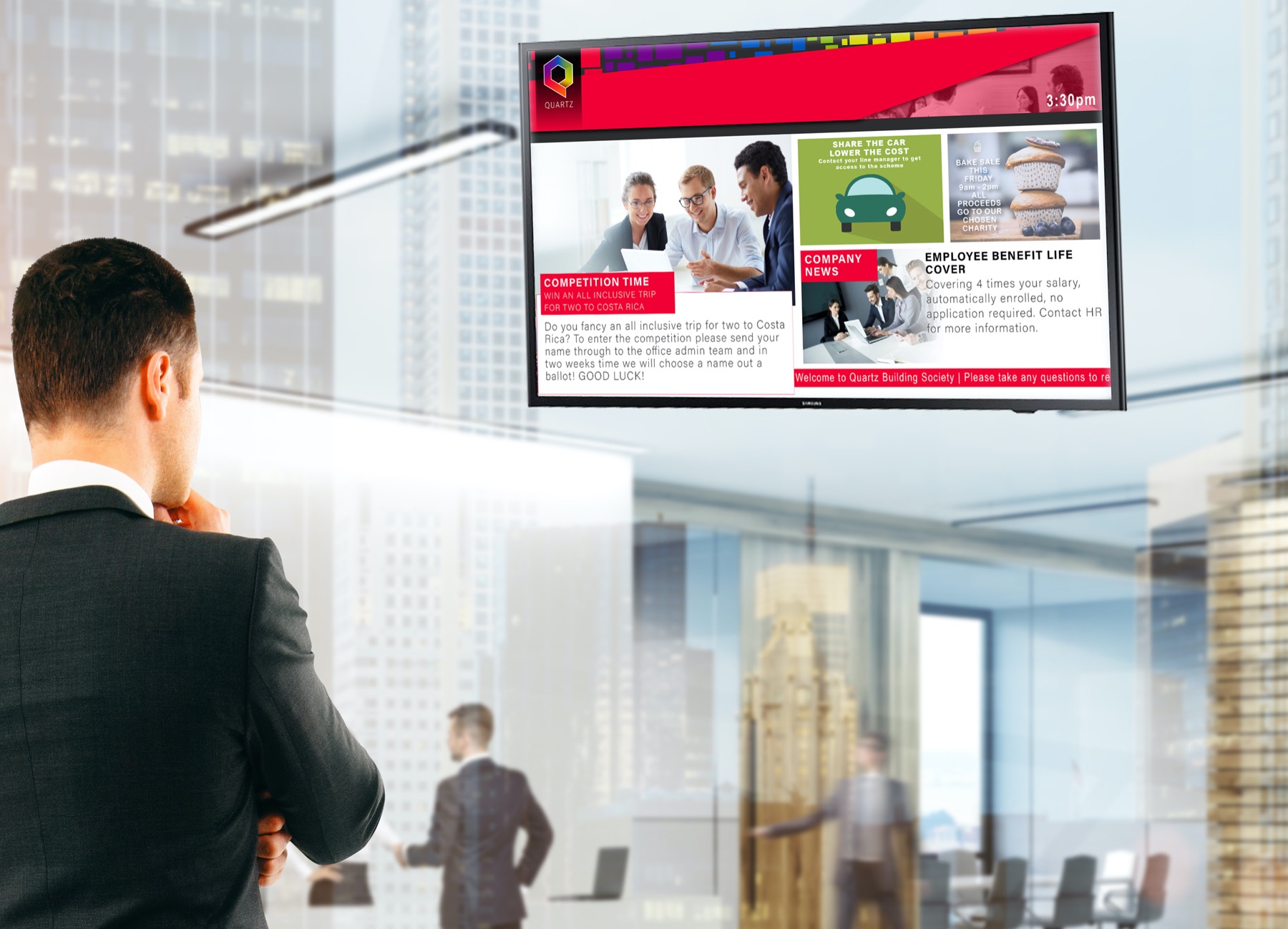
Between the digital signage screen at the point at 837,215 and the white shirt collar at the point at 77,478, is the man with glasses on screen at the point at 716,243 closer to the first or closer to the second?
the digital signage screen at the point at 837,215

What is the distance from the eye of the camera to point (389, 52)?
3.86 metres

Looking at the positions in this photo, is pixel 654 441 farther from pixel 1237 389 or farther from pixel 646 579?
pixel 1237 389

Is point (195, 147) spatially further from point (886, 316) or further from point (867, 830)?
point (867, 830)

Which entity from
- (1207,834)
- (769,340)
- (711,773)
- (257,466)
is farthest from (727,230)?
(1207,834)

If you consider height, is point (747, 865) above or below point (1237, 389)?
below

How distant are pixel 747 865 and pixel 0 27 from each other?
368 cm

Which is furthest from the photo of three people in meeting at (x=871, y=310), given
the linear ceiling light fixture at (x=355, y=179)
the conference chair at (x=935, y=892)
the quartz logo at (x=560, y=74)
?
the conference chair at (x=935, y=892)

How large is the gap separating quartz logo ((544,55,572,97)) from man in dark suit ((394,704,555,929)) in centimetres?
271

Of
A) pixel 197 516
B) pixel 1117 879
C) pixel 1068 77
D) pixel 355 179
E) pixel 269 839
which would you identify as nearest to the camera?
pixel 269 839

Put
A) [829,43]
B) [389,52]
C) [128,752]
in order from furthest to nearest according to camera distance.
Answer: [389,52] < [829,43] < [128,752]

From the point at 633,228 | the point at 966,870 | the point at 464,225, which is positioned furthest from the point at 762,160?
the point at 966,870

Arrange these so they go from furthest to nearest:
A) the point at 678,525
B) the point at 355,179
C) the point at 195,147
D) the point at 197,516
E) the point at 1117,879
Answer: the point at 678,525, the point at 1117,879, the point at 355,179, the point at 195,147, the point at 197,516

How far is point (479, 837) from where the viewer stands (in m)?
3.75

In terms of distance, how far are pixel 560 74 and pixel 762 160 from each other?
27 centimetres
